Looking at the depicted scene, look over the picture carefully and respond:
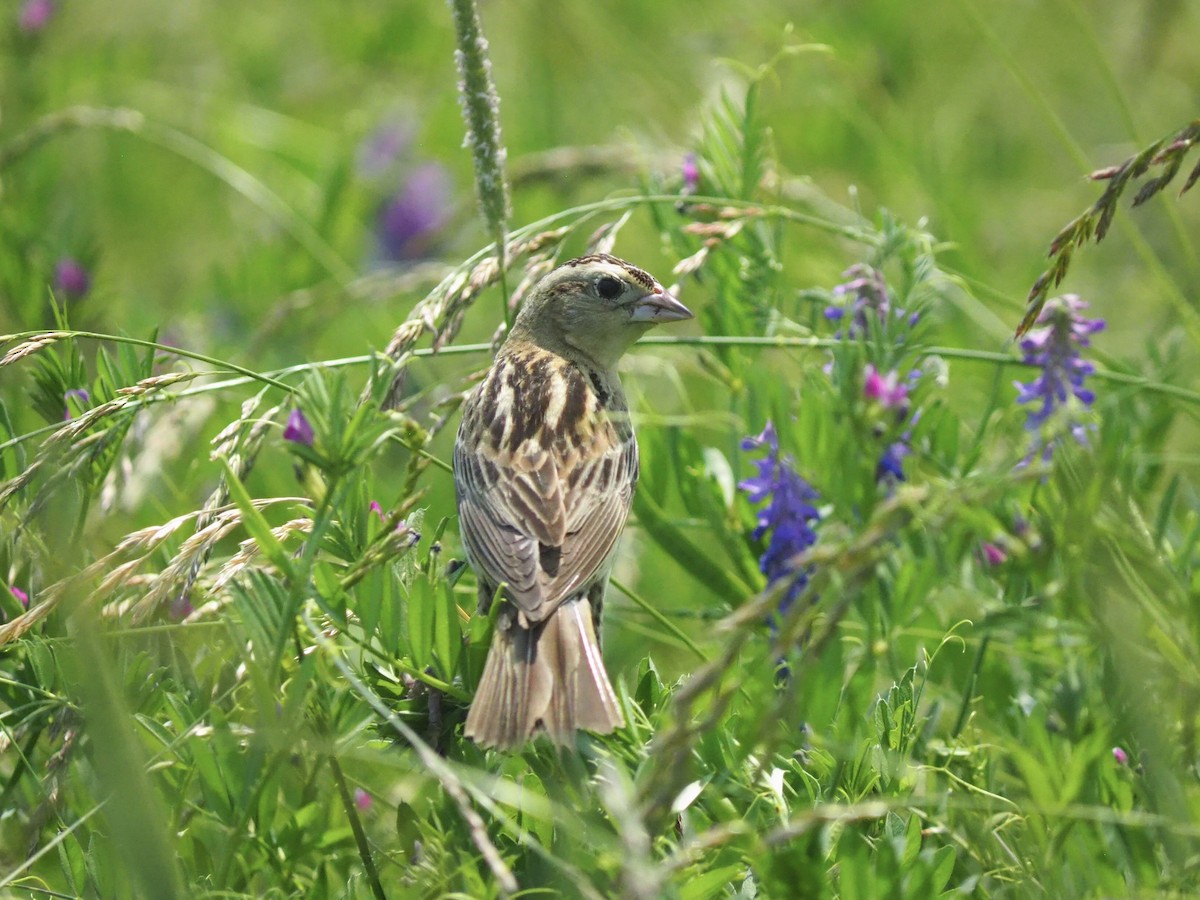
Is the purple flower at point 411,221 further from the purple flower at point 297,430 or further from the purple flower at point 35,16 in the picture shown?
the purple flower at point 297,430

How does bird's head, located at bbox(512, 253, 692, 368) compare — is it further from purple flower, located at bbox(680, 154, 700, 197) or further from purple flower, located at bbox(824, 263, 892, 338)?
purple flower, located at bbox(824, 263, 892, 338)

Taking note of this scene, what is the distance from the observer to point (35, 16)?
537 cm

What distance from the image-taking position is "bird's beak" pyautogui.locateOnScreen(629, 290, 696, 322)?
335 cm

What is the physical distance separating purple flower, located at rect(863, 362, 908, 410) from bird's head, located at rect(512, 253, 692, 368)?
87cm

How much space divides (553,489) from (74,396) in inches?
38.9

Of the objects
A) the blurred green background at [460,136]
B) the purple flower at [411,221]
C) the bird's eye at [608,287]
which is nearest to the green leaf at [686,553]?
the bird's eye at [608,287]

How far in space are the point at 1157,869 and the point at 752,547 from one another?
124cm

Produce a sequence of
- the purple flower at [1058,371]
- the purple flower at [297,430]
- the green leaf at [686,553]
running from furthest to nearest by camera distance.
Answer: the green leaf at [686,553] → the purple flower at [1058,371] → the purple flower at [297,430]

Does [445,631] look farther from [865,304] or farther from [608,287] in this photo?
[608,287]

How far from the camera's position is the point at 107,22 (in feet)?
23.2

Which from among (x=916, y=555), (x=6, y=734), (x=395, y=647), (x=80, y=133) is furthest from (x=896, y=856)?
(x=80, y=133)

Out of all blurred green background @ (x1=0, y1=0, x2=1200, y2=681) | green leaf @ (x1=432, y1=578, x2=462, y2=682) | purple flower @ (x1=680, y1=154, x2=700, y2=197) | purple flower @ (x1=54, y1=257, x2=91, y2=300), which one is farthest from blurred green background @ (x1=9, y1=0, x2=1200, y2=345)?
green leaf @ (x1=432, y1=578, x2=462, y2=682)

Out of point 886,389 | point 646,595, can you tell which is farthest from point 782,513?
point 646,595

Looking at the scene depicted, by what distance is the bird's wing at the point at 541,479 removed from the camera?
277 centimetres
